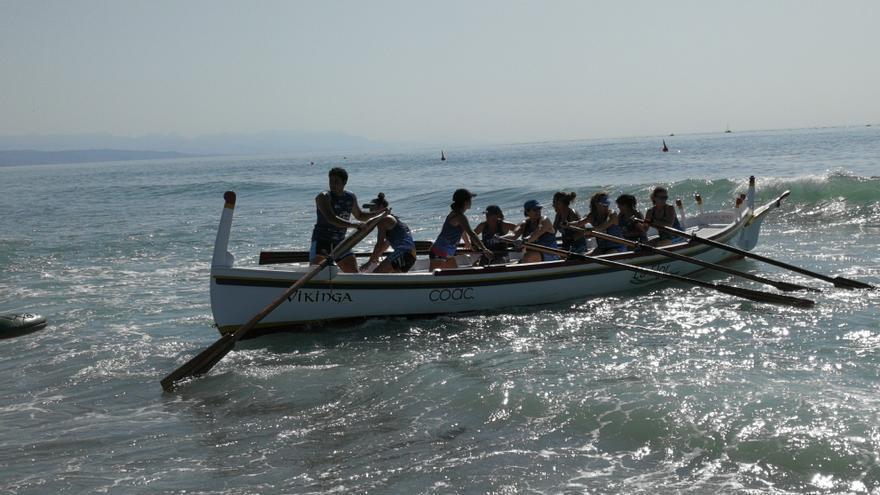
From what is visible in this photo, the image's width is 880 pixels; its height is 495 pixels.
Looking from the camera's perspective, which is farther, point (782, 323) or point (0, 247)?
point (0, 247)

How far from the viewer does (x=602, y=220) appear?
12172 mm

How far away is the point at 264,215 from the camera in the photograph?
3027 cm

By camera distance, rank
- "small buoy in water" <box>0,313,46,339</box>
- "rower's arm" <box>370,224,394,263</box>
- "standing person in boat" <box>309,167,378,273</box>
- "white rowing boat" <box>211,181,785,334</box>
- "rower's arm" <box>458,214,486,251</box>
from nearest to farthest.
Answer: "white rowing boat" <box>211,181,785,334</box> < "standing person in boat" <box>309,167,378,273</box> < "small buoy in water" <box>0,313,46,339</box> < "rower's arm" <box>370,224,394,263</box> < "rower's arm" <box>458,214,486,251</box>

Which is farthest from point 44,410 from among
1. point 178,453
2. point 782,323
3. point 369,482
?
point 782,323

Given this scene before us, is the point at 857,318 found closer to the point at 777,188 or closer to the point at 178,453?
the point at 178,453

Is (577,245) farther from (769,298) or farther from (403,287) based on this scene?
(403,287)

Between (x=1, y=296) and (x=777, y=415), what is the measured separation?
41.8 feet

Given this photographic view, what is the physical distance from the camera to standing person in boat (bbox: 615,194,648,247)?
1224cm

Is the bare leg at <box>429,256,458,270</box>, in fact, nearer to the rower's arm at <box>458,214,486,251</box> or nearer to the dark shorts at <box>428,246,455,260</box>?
the dark shorts at <box>428,246,455,260</box>

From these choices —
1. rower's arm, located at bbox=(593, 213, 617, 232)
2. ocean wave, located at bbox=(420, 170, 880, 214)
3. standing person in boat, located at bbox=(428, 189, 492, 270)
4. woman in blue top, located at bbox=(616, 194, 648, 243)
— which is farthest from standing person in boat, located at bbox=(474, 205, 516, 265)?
ocean wave, located at bbox=(420, 170, 880, 214)

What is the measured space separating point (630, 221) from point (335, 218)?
5.12 m

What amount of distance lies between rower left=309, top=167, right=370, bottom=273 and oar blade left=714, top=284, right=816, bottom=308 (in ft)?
16.8

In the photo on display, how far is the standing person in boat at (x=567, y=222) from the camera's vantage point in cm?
1170

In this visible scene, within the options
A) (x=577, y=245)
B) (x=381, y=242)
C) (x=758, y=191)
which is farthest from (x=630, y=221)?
(x=758, y=191)
